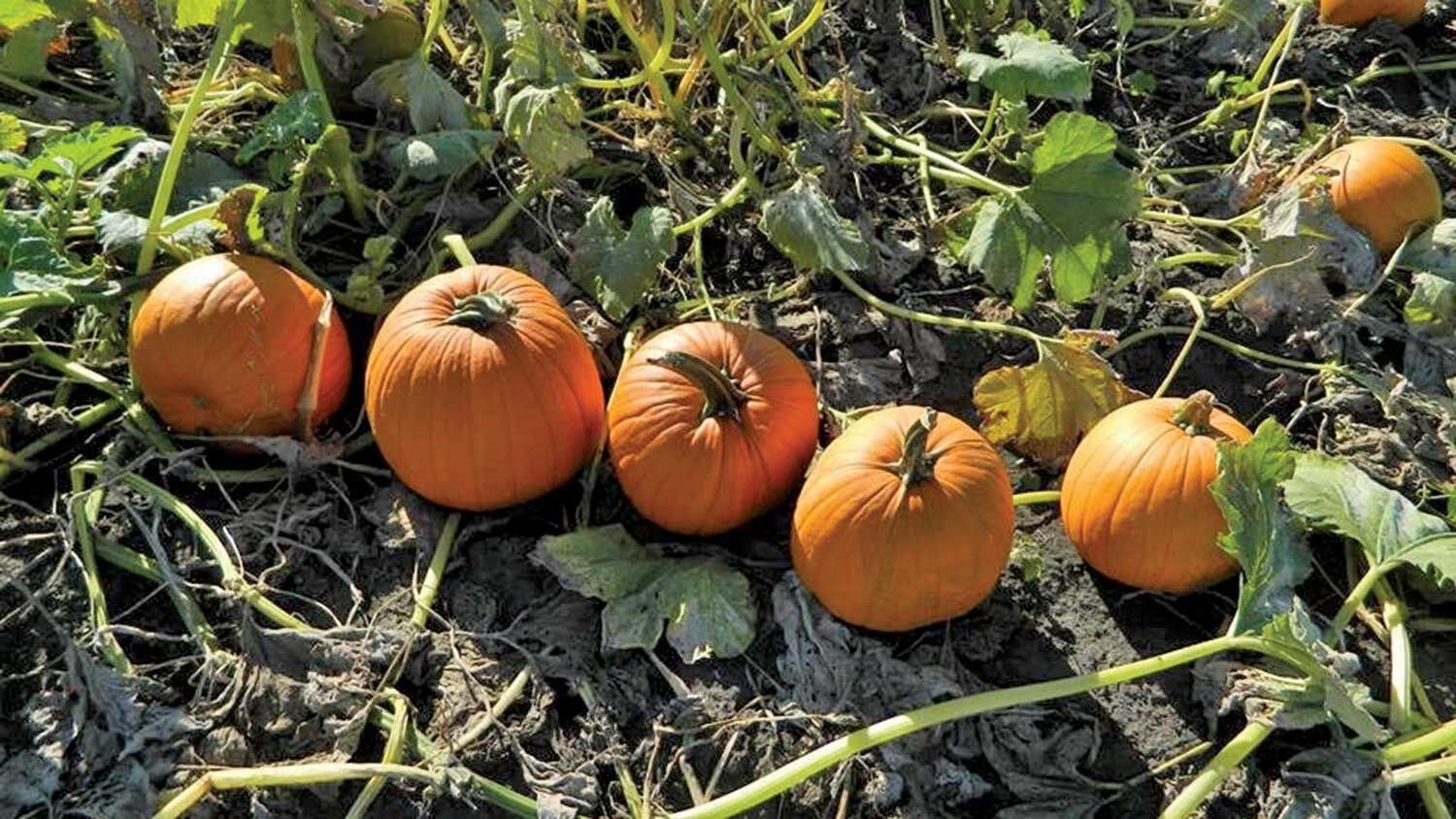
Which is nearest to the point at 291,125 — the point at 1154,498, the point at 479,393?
the point at 479,393

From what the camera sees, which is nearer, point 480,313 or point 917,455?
point 917,455

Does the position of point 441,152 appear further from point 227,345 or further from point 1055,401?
point 1055,401

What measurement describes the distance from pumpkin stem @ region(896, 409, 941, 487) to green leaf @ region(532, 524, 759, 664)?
1.45 ft

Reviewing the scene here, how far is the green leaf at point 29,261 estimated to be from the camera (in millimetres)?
2652

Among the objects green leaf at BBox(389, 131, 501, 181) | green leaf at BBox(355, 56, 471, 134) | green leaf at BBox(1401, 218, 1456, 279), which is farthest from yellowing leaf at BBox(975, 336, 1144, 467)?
green leaf at BBox(355, 56, 471, 134)

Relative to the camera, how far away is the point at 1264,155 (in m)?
3.85

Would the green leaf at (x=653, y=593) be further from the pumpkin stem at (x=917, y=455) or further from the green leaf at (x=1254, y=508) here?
the green leaf at (x=1254, y=508)

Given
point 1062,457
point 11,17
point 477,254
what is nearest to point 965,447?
point 1062,457

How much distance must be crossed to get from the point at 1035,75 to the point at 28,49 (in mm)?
2811

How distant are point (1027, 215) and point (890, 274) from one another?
49 centimetres

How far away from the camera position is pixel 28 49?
3496 mm

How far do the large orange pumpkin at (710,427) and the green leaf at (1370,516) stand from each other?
110 cm

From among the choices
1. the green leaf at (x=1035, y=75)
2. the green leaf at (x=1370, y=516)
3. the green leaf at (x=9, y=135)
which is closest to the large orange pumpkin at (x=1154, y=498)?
the green leaf at (x=1370, y=516)

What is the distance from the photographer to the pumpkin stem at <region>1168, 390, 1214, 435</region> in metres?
2.73
